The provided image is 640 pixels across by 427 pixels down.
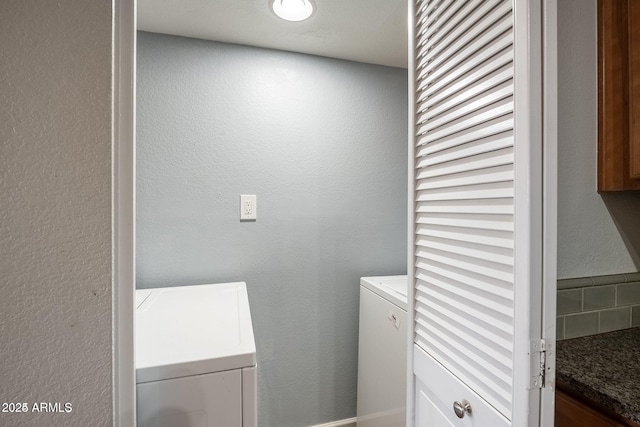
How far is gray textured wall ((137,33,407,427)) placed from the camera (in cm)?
149

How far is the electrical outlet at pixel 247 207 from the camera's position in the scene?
62.7 inches

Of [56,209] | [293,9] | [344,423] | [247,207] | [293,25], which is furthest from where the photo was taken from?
[344,423]

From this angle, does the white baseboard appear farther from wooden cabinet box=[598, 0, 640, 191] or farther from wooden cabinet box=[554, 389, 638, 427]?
wooden cabinet box=[598, 0, 640, 191]

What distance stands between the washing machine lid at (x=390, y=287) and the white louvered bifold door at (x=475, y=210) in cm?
29

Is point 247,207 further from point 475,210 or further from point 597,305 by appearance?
point 597,305

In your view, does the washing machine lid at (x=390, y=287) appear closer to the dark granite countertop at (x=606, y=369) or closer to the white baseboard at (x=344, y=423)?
the dark granite countertop at (x=606, y=369)

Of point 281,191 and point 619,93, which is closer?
point 619,93

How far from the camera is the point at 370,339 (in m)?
1.55

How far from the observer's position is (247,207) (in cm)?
160

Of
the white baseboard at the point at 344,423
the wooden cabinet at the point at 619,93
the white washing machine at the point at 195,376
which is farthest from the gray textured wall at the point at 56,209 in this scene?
the white baseboard at the point at 344,423

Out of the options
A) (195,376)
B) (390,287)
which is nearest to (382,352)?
(390,287)

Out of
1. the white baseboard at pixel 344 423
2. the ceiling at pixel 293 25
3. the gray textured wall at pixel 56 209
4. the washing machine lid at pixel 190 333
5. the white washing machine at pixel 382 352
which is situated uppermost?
the ceiling at pixel 293 25

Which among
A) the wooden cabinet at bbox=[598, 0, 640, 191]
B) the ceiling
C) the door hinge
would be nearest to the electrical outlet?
the ceiling

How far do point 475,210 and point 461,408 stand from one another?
0.50 metres
